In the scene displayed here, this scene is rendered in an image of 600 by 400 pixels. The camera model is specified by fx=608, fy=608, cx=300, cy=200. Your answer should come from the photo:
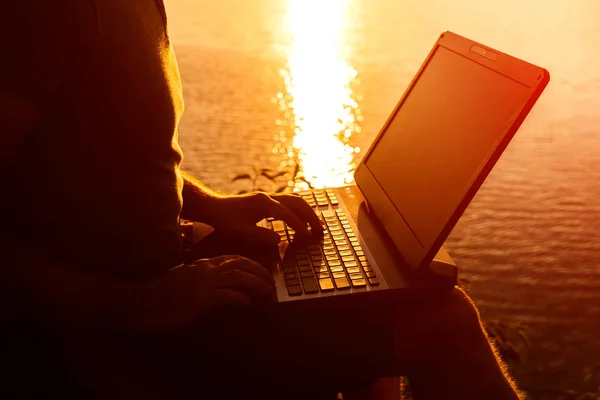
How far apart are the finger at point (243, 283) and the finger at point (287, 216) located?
0.58 ft

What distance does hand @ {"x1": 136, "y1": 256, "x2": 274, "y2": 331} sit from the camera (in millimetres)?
720

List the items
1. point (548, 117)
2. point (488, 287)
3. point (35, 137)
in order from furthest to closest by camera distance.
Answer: point (548, 117) < point (488, 287) < point (35, 137)

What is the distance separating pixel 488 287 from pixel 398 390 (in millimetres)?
731

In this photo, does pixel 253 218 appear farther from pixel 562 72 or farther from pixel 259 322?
pixel 562 72

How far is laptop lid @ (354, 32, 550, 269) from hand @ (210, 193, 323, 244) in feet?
0.38

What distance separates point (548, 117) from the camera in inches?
103

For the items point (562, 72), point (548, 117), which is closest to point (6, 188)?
point (548, 117)

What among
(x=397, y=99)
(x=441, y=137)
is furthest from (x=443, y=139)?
(x=397, y=99)

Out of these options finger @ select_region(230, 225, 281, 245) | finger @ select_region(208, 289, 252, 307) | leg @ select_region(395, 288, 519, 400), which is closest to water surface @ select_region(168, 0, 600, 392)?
leg @ select_region(395, 288, 519, 400)

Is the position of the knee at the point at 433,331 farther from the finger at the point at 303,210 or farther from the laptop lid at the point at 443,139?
the finger at the point at 303,210

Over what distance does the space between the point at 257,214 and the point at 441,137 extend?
30 cm

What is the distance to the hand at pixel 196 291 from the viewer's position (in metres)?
0.72

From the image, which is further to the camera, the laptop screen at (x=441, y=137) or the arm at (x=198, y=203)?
the arm at (x=198, y=203)

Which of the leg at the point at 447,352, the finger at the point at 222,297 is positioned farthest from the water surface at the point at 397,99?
the finger at the point at 222,297
